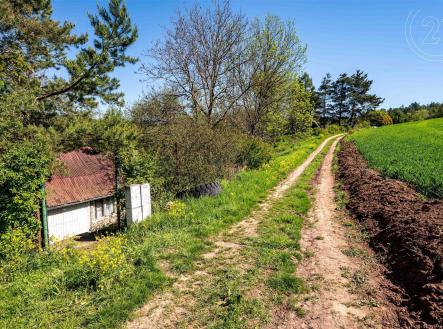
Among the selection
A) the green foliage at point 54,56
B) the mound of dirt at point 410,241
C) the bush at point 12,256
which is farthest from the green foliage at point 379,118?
the bush at point 12,256

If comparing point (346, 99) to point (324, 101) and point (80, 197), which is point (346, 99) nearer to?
point (324, 101)

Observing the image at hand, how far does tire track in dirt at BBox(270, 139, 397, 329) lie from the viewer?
3.93m

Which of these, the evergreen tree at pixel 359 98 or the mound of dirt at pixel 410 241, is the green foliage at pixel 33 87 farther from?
the evergreen tree at pixel 359 98

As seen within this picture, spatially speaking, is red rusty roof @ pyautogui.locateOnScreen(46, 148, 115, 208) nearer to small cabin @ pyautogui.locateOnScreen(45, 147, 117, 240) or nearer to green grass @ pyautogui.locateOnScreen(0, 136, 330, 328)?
small cabin @ pyautogui.locateOnScreen(45, 147, 117, 240)

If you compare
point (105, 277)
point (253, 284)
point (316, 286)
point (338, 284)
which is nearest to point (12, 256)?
point (105, 277)

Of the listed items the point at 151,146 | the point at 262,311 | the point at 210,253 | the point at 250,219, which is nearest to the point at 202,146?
the point at 151,146

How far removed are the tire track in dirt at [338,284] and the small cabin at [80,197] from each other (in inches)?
527

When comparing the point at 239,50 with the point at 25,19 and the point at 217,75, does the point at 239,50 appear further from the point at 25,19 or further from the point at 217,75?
the point at 25,19

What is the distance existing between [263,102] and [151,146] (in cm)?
1353

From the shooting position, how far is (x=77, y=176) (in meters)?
19.7

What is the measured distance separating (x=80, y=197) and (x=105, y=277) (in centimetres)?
1527

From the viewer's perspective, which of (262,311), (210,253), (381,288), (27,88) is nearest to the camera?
(262,311)

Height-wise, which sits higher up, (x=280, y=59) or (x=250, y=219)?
(x=280, y=59)

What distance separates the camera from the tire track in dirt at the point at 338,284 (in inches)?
155
